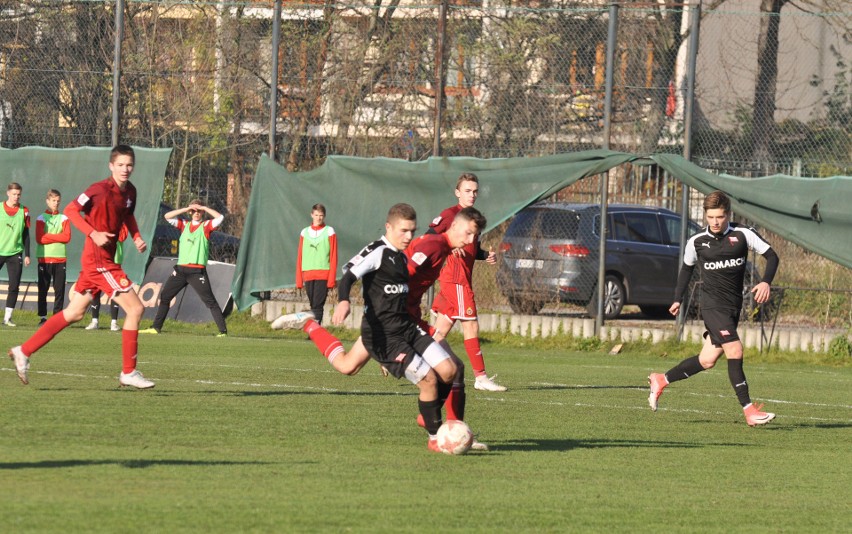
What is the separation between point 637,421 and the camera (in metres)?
10.9

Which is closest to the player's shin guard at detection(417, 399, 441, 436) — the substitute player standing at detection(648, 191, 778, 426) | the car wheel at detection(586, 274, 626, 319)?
the substitute player standing at detection(648, 191, 778, 426)

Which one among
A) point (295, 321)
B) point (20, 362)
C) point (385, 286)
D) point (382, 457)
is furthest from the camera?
point (20, 362)

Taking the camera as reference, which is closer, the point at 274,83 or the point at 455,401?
the point at 455,401

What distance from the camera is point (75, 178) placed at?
20.4 metres

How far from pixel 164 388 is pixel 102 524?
18.4ft

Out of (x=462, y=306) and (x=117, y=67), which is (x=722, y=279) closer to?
(x=462, y=306)

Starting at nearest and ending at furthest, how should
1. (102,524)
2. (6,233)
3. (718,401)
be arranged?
1. (102,524)
2. (718,401)
3. (6,233)

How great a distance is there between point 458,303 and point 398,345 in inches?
167

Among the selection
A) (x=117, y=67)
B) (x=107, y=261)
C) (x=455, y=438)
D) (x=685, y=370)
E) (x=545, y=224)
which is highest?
(x=117, y=67)

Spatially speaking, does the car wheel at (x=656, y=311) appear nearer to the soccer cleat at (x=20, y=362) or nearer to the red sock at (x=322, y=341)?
the soccer cleat at (x=20, y=362)

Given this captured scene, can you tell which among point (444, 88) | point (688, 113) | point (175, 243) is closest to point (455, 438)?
point (688, 113)

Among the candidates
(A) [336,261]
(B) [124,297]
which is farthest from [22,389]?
(A) [336,261]

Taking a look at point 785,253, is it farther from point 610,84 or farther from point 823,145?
point 610,84

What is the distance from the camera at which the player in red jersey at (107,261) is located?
36.2 ft
